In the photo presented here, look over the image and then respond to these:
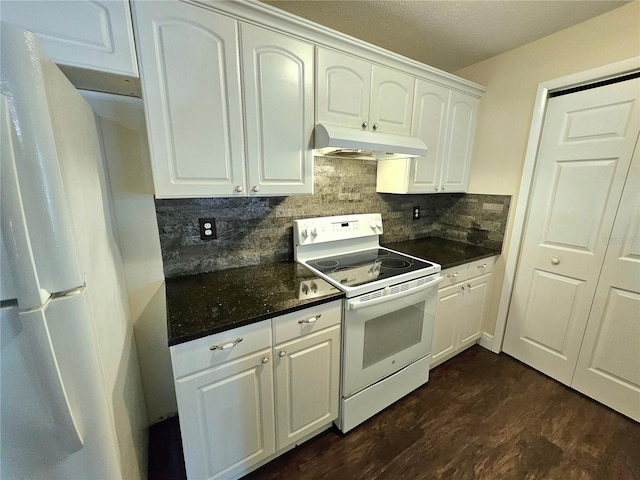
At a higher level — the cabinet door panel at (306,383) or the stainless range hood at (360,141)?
the stainless range hood at (360,141)

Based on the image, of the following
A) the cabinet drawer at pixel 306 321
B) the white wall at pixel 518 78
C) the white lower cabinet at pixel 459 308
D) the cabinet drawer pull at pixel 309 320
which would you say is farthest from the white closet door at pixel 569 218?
the cabinet drawer pull at pixel 309 320

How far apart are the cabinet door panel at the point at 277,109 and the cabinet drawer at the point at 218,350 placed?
2.28 feet

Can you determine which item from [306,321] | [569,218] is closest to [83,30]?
[306,321]

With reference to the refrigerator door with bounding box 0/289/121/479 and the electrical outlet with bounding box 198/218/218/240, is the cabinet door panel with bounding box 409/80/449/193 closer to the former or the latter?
the electrical outlet with bounding box 198/218/218/240

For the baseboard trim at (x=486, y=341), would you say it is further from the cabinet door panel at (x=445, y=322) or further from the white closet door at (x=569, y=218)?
the cabinet door panel at (x=445, y=322)

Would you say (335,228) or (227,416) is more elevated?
(335,228)

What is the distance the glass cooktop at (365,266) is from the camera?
5.04 ft

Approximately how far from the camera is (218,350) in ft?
3.48

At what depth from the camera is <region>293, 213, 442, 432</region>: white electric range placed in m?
1.42

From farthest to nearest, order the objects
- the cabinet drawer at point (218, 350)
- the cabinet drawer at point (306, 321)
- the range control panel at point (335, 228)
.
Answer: the range control panel at point (335, 228) < the cabinet drawer at point (306, 321) < the cabinet drawer at point (218, 350)

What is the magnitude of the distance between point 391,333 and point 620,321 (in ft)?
4.89

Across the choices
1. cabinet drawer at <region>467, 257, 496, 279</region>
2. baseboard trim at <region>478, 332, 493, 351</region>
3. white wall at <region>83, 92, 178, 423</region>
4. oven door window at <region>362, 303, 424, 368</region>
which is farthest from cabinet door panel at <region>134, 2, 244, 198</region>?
baseboard trim at <region>478, 332, 493, 351</region>

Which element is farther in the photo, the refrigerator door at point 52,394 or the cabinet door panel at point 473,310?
the cabinet door panel at point 473,310

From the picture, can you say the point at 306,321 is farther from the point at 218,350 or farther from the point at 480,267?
the point at 480,267
